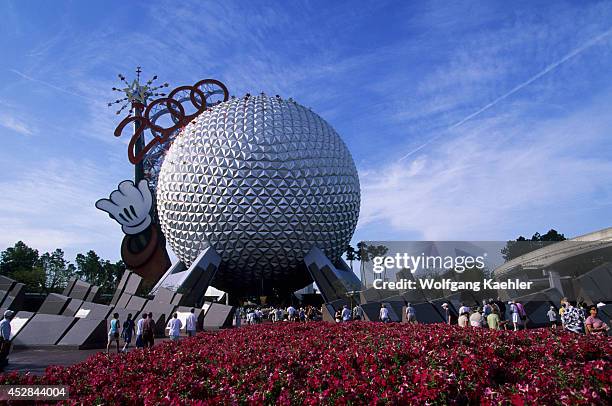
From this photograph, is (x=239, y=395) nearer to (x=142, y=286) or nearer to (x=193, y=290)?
(x=193, y=290)

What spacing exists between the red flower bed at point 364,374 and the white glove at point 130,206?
26.8 metres

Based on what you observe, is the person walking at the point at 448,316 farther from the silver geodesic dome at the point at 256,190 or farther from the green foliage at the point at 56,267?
the green foliage at the point at 56,267

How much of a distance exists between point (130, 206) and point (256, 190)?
12.7m

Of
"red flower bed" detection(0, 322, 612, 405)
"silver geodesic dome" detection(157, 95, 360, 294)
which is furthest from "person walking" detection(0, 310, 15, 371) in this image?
"silver geodesic dome" detection(157, 95, 360, 294)

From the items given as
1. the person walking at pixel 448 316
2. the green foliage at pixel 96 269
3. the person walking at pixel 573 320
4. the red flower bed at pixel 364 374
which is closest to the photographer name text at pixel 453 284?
the person walking at pixel 448 316

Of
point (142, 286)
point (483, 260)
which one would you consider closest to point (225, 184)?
point (142, 286)

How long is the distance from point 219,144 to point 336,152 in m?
7.21

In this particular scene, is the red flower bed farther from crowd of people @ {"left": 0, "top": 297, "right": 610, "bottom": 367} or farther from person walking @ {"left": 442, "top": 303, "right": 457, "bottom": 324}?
person walking @ {"left": 442, "top": 303, "right": 457, "bottom": 324}

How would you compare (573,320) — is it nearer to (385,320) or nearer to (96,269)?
(385,320)

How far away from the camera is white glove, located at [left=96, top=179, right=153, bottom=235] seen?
32.7 metres

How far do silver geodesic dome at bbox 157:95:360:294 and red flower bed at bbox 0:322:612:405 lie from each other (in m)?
17.7

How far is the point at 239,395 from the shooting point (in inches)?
184

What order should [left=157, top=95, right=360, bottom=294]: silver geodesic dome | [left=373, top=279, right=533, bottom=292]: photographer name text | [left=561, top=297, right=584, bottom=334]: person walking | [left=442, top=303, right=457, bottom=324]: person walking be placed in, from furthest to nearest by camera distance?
[left=157, top=95, right=360, bottom=294]: silver geodesic dome, [left=373, top=279, right=533, bottom=292]: photographer name text, [left=442, top=303, right=457, bottom=324]: person walking, [left=561, top=297, right=584, bottom=334]: person walking

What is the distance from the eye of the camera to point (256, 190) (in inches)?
1001
